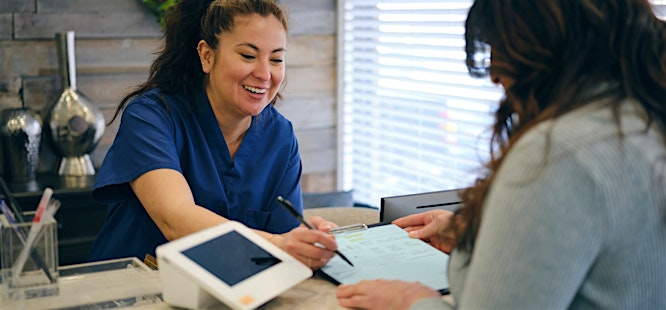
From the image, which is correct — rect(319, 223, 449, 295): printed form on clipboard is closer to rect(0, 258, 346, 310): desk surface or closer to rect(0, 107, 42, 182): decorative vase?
rect(0, 258, 346, 310): desk surface

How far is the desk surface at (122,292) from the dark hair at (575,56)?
48 cm

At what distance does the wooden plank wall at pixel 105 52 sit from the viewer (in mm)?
3279

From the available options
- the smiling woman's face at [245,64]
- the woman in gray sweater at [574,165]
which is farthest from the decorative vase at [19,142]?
the woman in gray sweater at [574,165]

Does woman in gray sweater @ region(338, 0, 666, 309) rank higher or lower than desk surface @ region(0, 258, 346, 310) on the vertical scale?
higher

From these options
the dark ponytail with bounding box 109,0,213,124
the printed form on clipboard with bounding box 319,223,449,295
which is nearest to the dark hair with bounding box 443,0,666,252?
the printed form on clipboard with bounding box 319,223,449,295

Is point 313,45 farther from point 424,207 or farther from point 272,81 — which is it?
point 424,207

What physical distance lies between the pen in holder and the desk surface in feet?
0.08

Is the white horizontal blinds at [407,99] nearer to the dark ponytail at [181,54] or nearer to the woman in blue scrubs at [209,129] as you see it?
the woman in blue scrubs at [209,129]

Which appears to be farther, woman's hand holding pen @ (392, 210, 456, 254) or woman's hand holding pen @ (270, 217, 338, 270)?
woman's hand holding pen @ (392, 210, 456, 254)

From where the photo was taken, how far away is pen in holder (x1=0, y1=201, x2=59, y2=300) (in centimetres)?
138

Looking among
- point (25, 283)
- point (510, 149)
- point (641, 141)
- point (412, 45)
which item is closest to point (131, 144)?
point (25, 283)

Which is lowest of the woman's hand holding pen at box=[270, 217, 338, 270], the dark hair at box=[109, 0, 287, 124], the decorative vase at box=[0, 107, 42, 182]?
the decorative vase at box=[0, 107, 42, 182]

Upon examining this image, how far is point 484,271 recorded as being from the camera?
1.08 metres

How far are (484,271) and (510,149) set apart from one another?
171 mm
